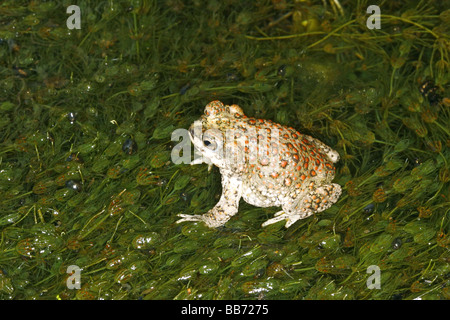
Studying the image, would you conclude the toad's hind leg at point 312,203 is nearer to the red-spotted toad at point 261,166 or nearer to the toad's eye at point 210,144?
the red-spotted toad at point 261,166

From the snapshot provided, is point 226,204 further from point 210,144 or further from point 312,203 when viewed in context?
point 312,203

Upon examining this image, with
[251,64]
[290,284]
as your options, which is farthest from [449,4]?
[290,284]

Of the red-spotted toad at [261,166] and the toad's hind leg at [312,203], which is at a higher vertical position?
the red-spotted toad at [261,166]

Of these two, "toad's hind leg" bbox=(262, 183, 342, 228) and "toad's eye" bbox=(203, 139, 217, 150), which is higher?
"toad's eye" bbox=(203, 139, 217, 150)

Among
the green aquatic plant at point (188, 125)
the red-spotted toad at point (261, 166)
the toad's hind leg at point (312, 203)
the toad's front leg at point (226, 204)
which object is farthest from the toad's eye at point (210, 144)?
the toad's hind leg at point (312, 203)

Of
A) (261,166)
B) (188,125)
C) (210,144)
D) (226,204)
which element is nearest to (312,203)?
(261,166)

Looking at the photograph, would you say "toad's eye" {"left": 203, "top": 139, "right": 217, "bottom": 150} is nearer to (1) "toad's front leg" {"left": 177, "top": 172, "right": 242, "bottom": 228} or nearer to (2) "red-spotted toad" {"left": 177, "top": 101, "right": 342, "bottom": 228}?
(2) "red-spotted toad" {"left": 177, "top": 101, "right": 342, "bottom": 228}

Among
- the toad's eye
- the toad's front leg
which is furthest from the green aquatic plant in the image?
the toad's eye

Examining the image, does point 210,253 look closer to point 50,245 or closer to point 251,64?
point 50,245
